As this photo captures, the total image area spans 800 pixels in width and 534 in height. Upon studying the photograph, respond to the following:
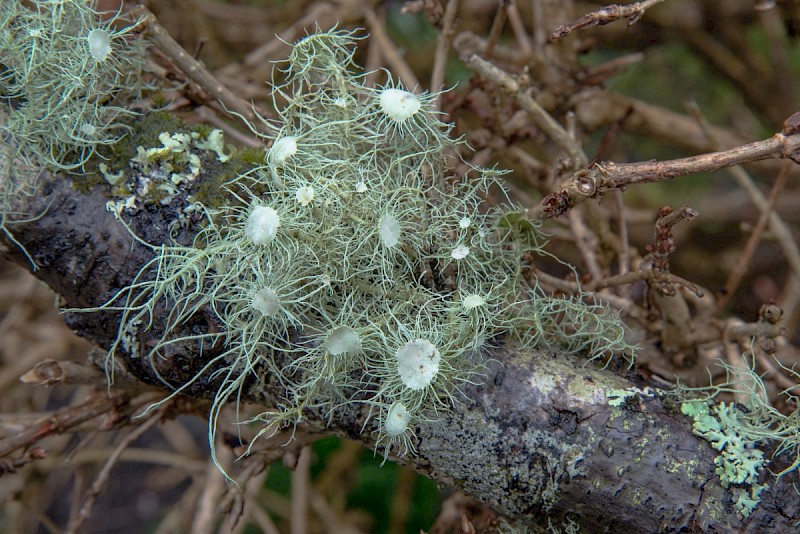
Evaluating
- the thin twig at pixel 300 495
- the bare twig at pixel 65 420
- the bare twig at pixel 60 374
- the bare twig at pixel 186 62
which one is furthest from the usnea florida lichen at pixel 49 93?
the thin twig at pixel 300 495

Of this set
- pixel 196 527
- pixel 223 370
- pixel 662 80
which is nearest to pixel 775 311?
pixel 223 370

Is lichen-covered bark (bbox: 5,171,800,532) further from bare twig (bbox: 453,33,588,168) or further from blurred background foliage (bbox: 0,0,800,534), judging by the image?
blurred background foliage (bbox: 0,0,800,534)

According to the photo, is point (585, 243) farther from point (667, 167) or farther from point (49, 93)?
point (49, 93)

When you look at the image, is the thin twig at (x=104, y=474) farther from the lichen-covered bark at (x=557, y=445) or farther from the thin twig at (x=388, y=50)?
the thin twig at (x=388, y=50)

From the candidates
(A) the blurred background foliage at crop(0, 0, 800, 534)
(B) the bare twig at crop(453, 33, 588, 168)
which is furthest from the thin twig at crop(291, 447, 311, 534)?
(B) the bare twig at crop(453, 33, 588, 168)

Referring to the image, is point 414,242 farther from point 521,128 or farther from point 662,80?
point 662,80

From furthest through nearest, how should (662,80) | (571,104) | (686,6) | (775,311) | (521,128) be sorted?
1. (662,80)
2. (686,6)
3. (571,104)
4. (521,128)
5. (775,311)

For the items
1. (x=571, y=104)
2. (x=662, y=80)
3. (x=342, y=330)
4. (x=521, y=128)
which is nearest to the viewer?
(x=342, y=330)

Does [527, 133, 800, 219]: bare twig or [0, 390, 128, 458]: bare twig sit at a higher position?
[527, 133, 800, 219]: bare twig
